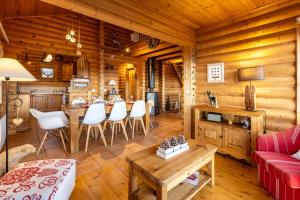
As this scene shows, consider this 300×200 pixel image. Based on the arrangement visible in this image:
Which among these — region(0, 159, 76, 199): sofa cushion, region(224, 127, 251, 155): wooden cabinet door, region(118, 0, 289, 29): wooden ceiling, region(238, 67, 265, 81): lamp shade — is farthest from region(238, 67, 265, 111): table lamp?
region(0, 159, 76, 199): sofa cushion

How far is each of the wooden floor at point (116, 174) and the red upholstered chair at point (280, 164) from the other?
0.20 meters

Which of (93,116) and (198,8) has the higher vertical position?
(198,8)

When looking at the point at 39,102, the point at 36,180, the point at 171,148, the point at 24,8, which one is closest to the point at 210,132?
the point at 171,148

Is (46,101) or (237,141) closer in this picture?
(237,141)

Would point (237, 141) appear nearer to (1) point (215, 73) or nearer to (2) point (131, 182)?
(1) point (215, 73)

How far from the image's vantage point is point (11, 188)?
47.7 inches

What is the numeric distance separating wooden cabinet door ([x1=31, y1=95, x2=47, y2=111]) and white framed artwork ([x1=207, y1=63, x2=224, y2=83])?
7.87 metres

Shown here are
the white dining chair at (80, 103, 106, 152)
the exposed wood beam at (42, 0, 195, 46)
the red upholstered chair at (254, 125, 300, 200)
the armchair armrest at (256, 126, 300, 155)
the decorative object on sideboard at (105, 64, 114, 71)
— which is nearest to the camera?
the red upholstered chair at (254, 125, 300, 200)

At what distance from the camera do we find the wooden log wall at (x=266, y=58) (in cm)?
248

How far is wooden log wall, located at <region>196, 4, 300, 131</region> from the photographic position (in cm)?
248

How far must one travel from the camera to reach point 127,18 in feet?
8.09

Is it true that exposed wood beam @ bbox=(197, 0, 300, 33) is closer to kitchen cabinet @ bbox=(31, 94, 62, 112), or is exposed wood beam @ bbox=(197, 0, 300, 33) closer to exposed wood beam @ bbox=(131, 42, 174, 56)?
exposed wood beam @ bbox=(131, 42, 174, 56)

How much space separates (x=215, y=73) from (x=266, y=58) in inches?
37.4

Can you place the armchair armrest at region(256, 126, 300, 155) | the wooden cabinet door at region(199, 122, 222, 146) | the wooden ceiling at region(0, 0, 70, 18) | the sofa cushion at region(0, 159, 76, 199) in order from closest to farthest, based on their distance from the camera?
1. the sofa cushion at region(0, 159, 76, 199)
2. the armchair armrest at region(256, 126, 300, 155)
3. the wooden cabinet door at region(199, 122, 222, 146)
4. the wooden ceiling at region(0, 0, 70, 18)
